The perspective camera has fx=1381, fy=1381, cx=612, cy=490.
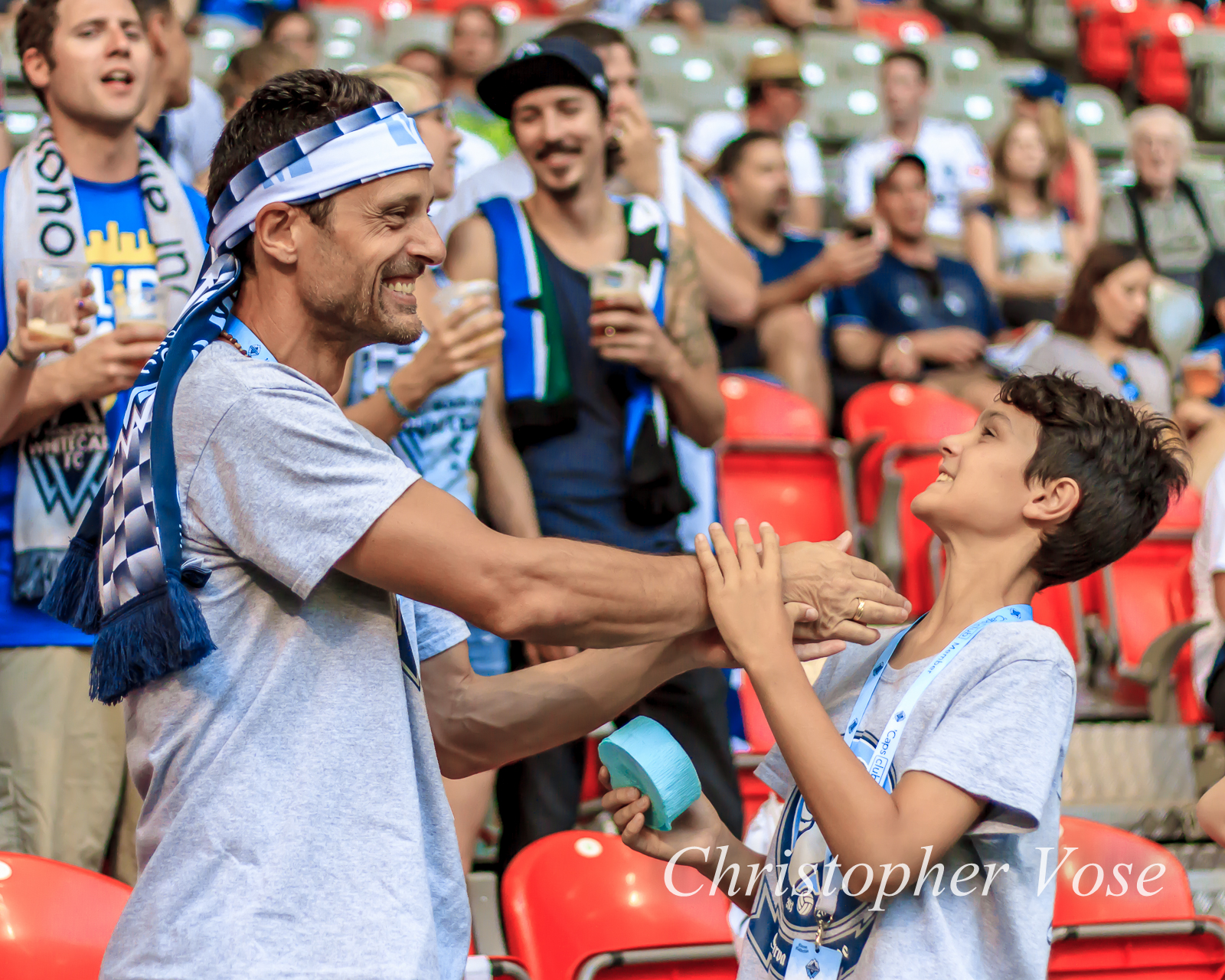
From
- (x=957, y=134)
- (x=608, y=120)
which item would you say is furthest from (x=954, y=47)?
(x=608, y=120)

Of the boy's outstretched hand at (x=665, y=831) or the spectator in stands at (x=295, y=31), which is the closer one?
the boy's outstretched hand at (x=665, y=831)

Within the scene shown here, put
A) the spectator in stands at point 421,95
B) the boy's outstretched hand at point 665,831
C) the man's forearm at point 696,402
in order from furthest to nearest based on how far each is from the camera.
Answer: the spectator in stands at point 421,95
the man's forearm at point 696,402
the boy's outstretched hand at point 665,831

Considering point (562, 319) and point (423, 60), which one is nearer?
point (562, 319)

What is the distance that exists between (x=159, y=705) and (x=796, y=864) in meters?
0.83

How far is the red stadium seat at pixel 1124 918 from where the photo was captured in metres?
2.41

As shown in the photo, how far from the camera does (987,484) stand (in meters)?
1.97

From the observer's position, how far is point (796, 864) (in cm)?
181

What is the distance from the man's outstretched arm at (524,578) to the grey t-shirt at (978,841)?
33 centimetres

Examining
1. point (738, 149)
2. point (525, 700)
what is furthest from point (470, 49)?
point (525, 700)

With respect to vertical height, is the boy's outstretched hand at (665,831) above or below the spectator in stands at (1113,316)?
above

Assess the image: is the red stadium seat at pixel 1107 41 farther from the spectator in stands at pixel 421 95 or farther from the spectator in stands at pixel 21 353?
the spectator in stands at pixel 21 353

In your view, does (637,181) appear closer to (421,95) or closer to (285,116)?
(421,95)

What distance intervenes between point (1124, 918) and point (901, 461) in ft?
8.07

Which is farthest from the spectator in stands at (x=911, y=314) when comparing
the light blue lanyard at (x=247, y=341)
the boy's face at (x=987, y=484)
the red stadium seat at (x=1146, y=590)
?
the light blue lanyard at (x=247, y=341)
